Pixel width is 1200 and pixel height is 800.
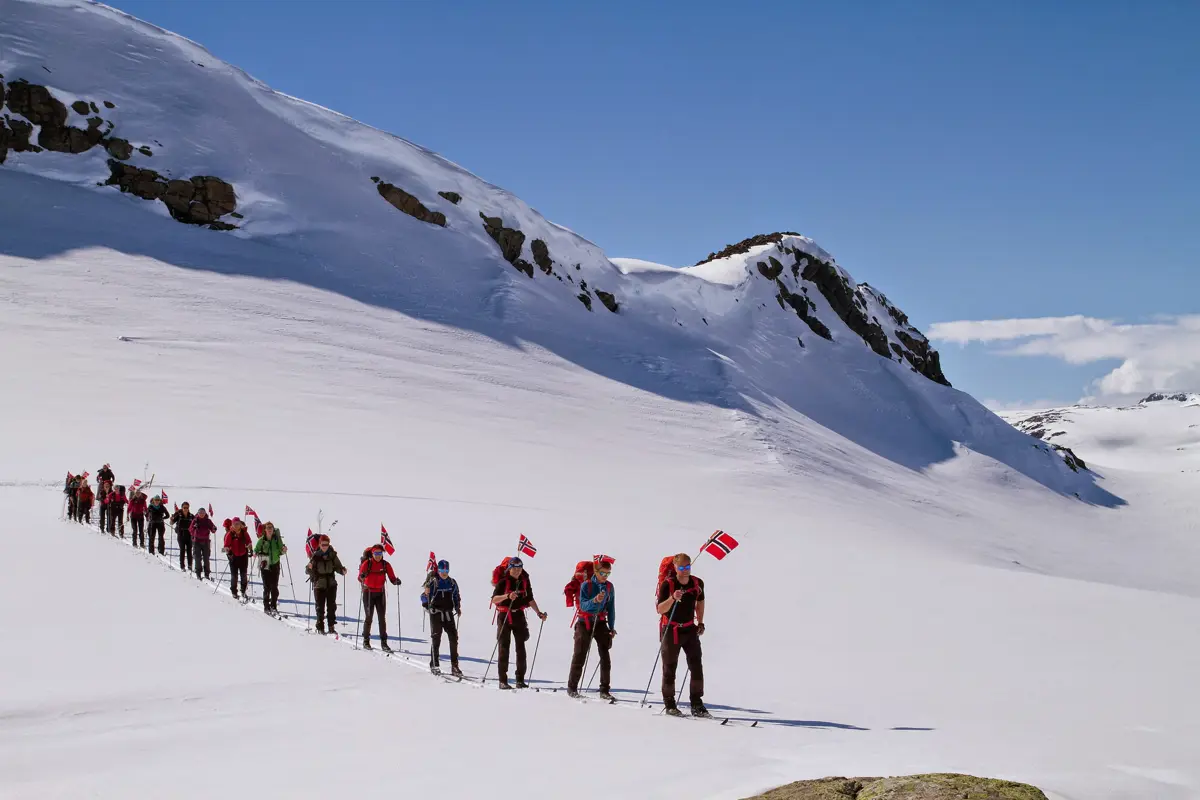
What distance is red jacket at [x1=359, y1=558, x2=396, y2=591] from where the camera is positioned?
13.7 metres

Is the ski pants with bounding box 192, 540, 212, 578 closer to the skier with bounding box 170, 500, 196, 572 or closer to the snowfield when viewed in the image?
the snowfield

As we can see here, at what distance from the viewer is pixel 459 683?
1094cm

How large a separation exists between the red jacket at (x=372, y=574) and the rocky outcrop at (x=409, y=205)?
65353 millimetres

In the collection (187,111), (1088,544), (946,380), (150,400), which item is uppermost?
(187,111)

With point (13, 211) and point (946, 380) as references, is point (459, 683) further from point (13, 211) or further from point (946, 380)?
point (946, 380)

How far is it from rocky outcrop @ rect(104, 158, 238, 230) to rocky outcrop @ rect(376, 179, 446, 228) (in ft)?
43.8

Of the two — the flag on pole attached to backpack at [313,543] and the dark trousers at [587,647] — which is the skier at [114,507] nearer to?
the flag on pole attached to backpack at [313,543]

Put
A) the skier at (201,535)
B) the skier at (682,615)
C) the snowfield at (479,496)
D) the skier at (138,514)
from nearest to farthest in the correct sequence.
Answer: the snowfield at (479,496) → the skier at (682,615) → the skier at (201,535) → the skier at (138,514)

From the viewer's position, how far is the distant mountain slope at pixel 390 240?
6278 centimetres

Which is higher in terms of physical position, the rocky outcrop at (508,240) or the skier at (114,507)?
the rocky outcrop at (508,240)

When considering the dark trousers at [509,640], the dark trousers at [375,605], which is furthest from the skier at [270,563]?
the dark trousers at [509,640]

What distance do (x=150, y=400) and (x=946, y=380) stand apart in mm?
→ 88689

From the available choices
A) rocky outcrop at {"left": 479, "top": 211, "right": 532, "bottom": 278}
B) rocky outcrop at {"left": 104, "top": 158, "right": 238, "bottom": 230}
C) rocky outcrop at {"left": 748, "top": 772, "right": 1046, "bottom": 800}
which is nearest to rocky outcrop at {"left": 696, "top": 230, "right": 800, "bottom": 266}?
rocky outcrop at {"left": 479, "top": 211, "right": 532, "bottom": 278}

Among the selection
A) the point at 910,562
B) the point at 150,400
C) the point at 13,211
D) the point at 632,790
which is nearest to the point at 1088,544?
the point at 910,562
